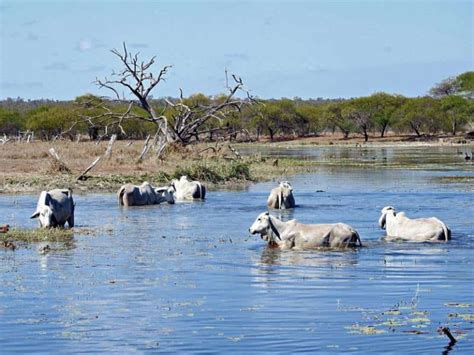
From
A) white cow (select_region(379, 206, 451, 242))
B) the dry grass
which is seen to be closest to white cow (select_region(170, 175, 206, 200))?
the dry grass

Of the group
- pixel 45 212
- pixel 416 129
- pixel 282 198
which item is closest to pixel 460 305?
pixel 45 212

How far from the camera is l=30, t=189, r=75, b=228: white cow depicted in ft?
70.7

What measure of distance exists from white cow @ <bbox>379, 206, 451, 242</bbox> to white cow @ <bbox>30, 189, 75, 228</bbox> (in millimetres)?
6677

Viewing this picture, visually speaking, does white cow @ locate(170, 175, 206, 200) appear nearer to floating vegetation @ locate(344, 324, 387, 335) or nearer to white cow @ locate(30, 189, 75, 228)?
white cow @ locate(30, 189, 75, 228)

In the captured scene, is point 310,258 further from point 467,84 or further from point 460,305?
point 467,84

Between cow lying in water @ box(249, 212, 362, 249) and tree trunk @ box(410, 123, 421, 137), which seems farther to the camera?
tree trunk @ box(410, 123, 421, 137)

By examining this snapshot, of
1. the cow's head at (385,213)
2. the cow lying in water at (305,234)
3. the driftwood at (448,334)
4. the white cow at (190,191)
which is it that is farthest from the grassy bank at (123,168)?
the driftwood at (448,334)

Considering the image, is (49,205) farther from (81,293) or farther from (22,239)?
(81,293)

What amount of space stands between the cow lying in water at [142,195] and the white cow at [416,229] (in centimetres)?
992

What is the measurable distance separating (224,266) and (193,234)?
4.95 meters

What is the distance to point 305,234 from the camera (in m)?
19.1

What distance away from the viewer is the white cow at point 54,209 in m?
21.5

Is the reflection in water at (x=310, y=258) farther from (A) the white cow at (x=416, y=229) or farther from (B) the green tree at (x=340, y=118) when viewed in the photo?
(B) the green tree at (x=340, y=118)

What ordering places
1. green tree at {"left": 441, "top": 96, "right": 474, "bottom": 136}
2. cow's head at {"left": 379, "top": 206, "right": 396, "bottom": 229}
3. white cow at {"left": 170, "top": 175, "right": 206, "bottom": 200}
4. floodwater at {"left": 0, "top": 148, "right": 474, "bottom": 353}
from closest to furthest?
floodwater at {"left": 0, "top": 148, "right": 474, "bottom": 353} → cow's head at {"left": 379, "top": 206, "right": 396, "bottom": 229} → white cow at {"left": 170, "top": 175, "right": 206, "bottom": 200} → green tree at {"left": 441, "top": 96, "right": 474, "bottom": 136}
